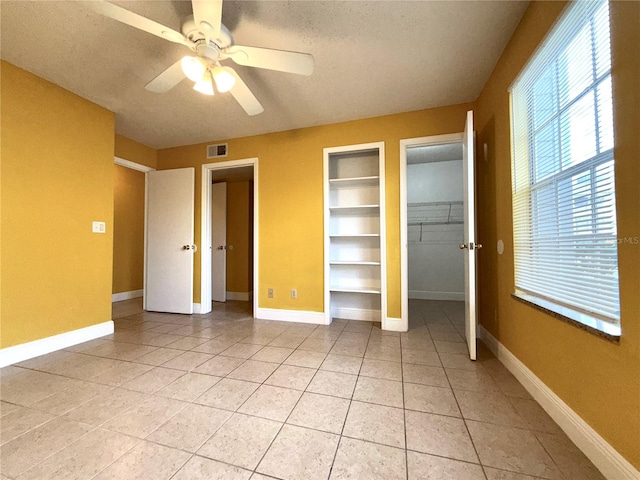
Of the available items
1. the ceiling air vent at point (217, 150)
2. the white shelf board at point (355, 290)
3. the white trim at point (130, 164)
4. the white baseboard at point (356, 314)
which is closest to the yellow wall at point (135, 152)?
the white trim at point (130, 164)

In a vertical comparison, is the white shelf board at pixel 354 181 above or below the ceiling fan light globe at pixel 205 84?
below

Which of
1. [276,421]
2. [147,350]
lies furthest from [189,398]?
[147,350]

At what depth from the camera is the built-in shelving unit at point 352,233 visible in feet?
9.55

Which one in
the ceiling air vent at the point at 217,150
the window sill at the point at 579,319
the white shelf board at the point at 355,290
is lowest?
the white shelf board at the point at 355,290

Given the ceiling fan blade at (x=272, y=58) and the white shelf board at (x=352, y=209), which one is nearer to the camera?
the ceiling fan blade at (x=272, y=58)

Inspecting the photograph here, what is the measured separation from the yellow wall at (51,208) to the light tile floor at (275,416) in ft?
1.40

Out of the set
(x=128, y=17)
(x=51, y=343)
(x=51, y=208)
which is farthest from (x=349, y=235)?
(x=51, y=343)

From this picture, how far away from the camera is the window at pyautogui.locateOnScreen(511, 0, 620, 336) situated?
989 mm

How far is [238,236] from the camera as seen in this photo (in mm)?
4398

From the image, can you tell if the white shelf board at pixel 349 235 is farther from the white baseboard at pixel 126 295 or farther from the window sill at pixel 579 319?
the white baseboard at pixel 126 295

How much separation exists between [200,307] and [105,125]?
7.90ft

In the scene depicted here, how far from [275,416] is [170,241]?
2.97 metres

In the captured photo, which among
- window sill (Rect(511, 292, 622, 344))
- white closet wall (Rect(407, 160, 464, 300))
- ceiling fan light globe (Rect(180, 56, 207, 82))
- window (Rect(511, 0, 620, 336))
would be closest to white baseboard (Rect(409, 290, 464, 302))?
white closet wall (Rect(407, 160, 464, 300))

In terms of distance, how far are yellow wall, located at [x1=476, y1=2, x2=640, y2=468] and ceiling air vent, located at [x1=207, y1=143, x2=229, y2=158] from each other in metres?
3.08
